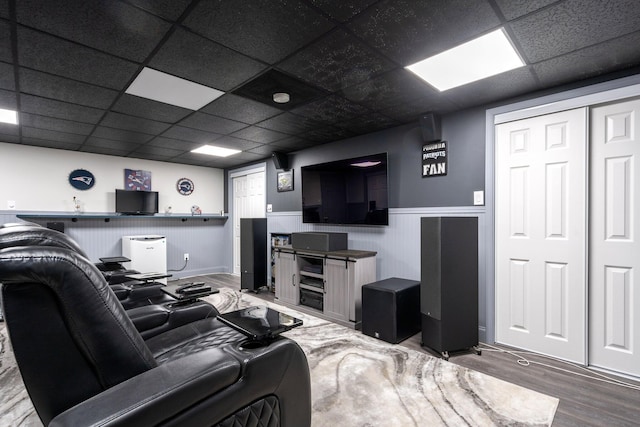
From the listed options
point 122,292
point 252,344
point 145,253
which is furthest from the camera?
point 145,253

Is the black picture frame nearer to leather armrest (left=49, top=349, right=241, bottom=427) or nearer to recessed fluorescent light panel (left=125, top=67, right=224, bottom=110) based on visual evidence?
recessed fluorescent light panel (left=125, top=67, right=224, bottom=110)

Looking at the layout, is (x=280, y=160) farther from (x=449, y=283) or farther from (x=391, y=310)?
(x=449, y=283)

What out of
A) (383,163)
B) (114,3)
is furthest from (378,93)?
(114,3)

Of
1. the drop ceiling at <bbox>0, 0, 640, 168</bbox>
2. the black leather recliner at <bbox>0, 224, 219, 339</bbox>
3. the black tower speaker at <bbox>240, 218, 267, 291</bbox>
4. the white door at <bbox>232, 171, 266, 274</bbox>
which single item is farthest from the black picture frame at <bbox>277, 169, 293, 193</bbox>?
the black leather recliner at <bbox>0, 224, 219, 339</bbox>

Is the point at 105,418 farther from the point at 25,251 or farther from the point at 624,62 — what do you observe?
the point at 624,62

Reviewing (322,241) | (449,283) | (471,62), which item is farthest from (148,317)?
(471,62)

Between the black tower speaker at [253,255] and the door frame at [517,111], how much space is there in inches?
132

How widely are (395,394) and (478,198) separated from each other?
78.4 inches

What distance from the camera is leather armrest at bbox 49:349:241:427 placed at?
80 centimetres

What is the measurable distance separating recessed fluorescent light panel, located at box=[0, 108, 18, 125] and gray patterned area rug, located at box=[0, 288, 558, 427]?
7.76 feet

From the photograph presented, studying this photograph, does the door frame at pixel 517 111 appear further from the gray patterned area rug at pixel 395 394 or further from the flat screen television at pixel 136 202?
the flat screen television at pixel 136 202

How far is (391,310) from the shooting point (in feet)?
9.27

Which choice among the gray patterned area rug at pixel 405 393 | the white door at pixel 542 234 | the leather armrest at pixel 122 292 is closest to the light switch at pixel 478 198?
the white door at pixel 542 234

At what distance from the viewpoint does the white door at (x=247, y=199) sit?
5.69 metres
